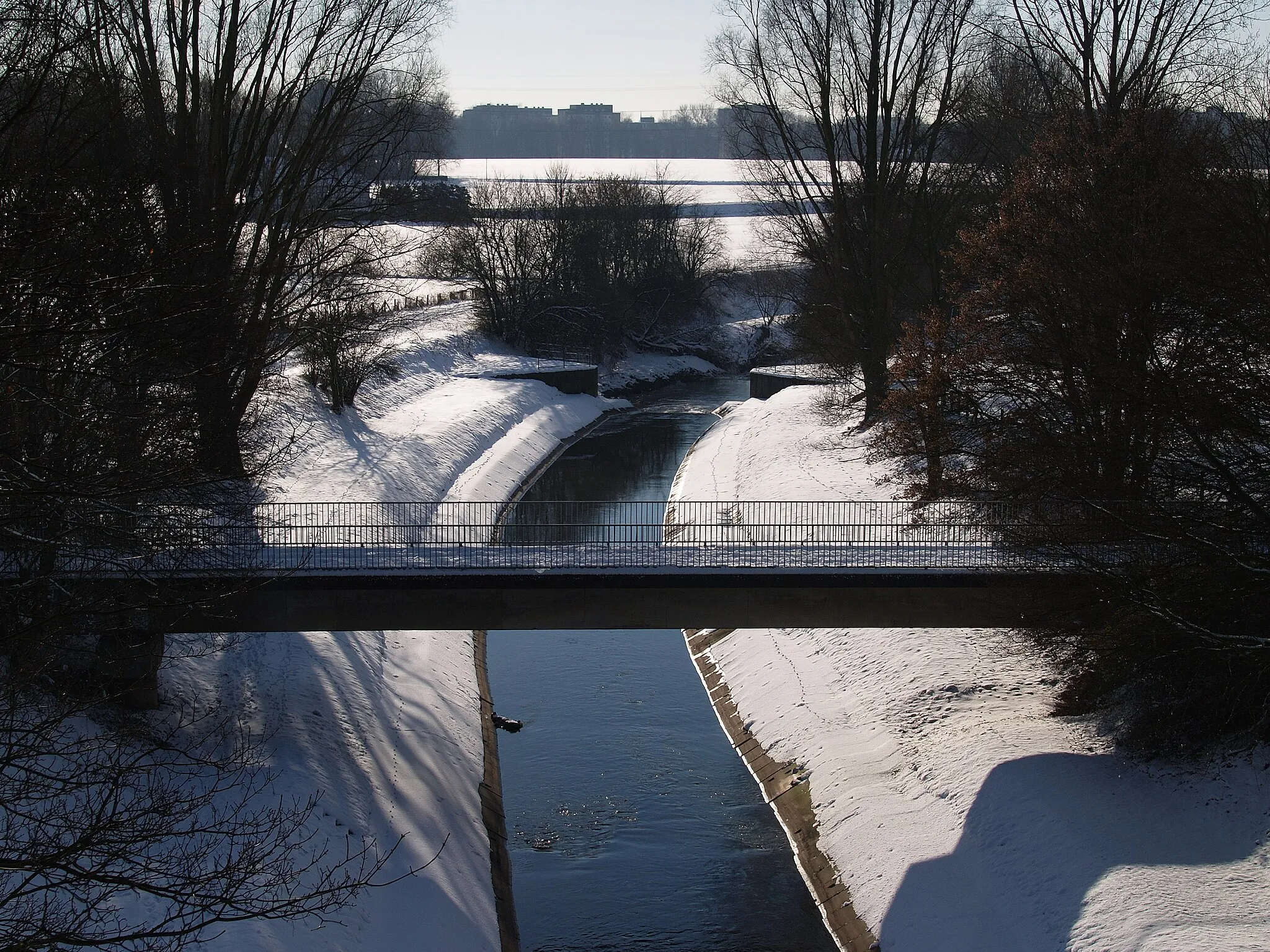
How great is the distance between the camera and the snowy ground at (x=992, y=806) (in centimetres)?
1338

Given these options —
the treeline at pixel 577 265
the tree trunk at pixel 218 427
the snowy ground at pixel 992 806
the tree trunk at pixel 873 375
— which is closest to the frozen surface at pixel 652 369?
the treeline at pixel 577 265

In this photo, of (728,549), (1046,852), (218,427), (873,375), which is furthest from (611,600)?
(873,375)

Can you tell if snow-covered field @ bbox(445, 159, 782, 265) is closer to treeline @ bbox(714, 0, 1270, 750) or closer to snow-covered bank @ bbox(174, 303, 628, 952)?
snow-covered bank @ bbox(174, 303, 628, 952)

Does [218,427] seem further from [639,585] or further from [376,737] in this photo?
[639,585]

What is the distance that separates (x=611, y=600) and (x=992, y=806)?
6464mm

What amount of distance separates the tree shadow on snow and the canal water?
1.61 m

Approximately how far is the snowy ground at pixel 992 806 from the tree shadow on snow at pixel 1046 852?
0.08 feet

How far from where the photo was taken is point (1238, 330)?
1623cm

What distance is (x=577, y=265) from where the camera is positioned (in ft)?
236

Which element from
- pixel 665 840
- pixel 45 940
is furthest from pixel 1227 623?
pixel 45 940

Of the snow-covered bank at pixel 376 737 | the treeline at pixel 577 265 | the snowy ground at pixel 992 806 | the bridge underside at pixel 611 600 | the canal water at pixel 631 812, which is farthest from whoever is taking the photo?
the treeline at pixel 577 265

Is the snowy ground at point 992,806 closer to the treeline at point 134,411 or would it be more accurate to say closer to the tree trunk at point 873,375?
the treeline at point 134,411

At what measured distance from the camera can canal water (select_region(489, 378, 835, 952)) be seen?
16125mm

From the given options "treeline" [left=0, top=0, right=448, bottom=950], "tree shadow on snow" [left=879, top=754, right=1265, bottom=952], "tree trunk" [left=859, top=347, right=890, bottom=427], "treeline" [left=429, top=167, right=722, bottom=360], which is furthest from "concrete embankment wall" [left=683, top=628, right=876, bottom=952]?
"treeline" [left=429, top=167, right=722, bottom=360]
